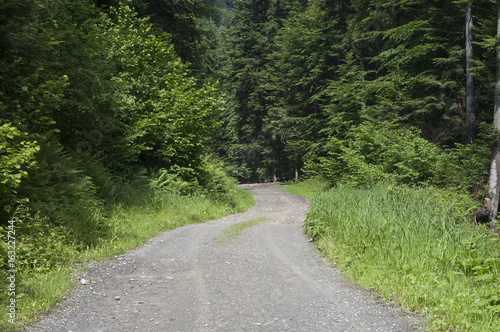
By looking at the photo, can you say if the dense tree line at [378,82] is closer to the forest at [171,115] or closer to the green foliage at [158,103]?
the forest at [171,115]

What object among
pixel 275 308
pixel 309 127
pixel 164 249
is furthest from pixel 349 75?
pixel 275 308

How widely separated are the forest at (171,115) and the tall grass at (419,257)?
10cm

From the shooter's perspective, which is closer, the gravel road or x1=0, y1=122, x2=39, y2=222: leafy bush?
the gravel road

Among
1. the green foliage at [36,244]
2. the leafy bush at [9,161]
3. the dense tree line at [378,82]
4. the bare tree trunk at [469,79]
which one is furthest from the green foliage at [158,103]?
the bare tree trunk at [469,79]

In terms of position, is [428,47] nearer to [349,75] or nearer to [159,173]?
[349,75]

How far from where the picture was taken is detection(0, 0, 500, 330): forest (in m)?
6.00

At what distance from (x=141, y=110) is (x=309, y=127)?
787 inches

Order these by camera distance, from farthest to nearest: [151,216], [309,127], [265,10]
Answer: [265,10], [309,127], [151,216]

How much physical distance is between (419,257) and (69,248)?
5.80 meters

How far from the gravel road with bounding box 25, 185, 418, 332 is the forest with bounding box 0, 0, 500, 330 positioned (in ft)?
1.97

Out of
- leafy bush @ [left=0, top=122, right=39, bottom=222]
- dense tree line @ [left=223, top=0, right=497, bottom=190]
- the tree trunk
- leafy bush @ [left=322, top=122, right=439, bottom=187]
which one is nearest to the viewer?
leafy bush @ [left=0, top=122, right=39, bottom=222]

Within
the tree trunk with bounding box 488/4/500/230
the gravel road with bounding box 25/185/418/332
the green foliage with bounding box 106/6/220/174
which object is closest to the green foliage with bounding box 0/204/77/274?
the gravel road with bounding box 25/185/418/332

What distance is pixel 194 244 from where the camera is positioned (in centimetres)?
812

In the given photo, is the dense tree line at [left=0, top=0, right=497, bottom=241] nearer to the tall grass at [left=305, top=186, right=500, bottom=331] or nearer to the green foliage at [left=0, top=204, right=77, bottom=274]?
the green foliage at [left=0, top=204, right=77, bottom=274]
